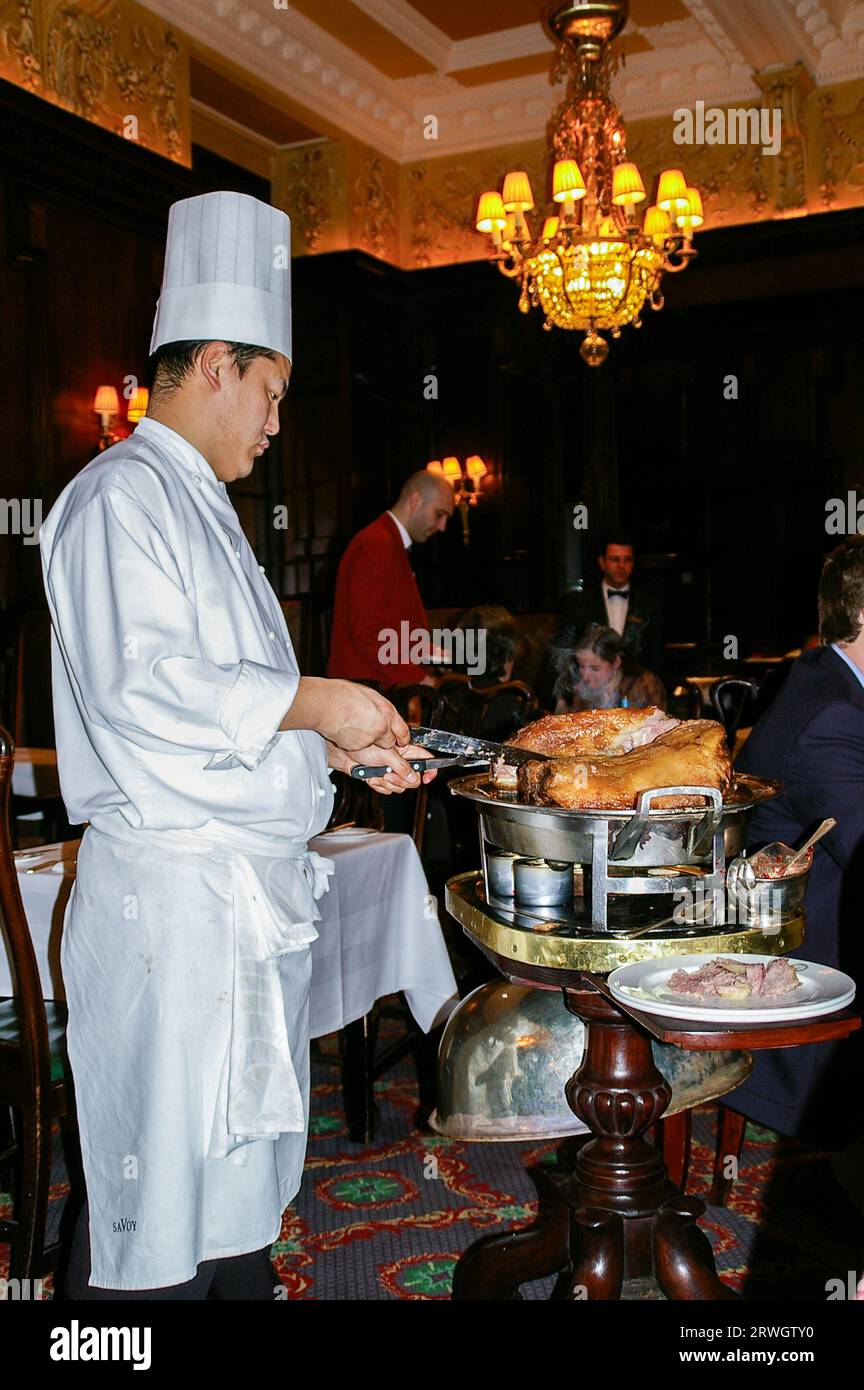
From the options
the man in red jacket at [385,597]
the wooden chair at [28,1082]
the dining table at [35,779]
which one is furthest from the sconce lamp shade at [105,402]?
the wooden chair at [28,1082]

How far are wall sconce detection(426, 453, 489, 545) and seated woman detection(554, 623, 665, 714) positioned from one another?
571 centimetres

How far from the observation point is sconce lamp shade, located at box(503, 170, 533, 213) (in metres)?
6.55

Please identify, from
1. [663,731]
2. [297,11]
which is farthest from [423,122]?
[663,731]

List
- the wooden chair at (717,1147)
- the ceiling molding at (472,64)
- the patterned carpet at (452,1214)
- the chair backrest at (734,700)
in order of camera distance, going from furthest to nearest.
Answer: the ceiling molding at (472,64)
the chair backrest at (734,700)
the wooden chair at (717,1147)
the patterned carpet at (452,1214)

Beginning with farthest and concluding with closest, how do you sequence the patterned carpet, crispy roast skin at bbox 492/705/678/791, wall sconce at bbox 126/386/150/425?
wall sconce at bbox 126/386/150/425 < the patterned carpet < crispy roast skin at bbox 492/705/678/791

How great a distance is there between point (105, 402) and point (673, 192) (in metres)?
3.31

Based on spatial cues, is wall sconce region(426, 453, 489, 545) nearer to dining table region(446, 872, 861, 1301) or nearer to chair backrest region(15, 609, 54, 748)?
chair backrest region(15, 609, 54, 748)

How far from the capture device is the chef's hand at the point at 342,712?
1.59m

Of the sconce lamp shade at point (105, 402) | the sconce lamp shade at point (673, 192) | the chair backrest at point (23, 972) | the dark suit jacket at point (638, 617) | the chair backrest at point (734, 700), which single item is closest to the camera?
the chair backrest at point (23, 972)

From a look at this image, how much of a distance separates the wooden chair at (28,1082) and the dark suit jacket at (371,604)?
3.17 m

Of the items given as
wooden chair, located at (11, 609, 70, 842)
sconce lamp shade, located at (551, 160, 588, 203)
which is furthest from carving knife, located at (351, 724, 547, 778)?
sconce lamp shade, located at (551, 160, 588, 203)

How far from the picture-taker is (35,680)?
6.68 meters

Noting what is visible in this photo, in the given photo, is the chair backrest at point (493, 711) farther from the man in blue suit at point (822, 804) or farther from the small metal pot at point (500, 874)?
the small metal pot at point (500, 874)

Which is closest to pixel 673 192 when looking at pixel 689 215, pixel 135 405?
pixel 689 215
